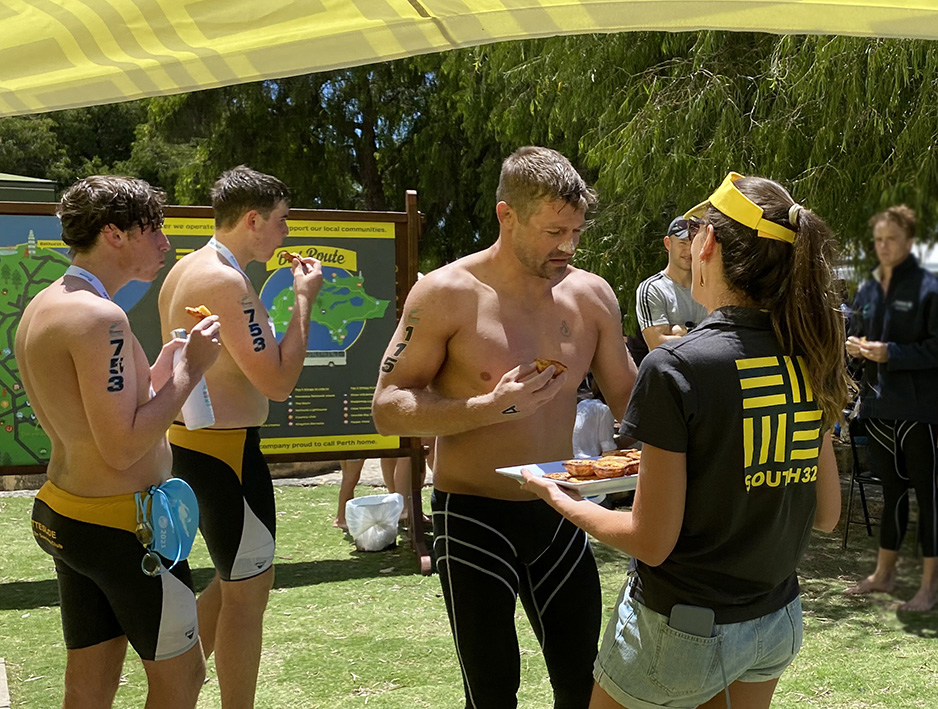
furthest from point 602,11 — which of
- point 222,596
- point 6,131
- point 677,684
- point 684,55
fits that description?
point 6,131

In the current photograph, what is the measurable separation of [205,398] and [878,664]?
11.8ft

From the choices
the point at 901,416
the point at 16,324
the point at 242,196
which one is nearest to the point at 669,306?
the point at 901,416

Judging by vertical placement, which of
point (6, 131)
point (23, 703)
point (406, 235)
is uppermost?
point (6, 131)

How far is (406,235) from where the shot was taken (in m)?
7.16

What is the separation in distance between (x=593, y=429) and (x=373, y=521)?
1.74 metres

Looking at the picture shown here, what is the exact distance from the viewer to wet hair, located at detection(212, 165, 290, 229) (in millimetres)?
3807

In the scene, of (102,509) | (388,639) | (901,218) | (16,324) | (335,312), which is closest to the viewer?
(901,218)

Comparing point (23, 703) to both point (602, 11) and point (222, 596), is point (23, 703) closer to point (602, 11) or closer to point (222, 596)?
point (222, 596)

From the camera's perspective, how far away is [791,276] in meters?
2.00

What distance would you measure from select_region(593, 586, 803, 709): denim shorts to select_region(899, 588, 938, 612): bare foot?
3.67 meters

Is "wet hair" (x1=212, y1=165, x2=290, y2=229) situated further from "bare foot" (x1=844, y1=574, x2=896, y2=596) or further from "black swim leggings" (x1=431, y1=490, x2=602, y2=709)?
"bare foot" (x1=844, y1=574, x2=896, y2=596)

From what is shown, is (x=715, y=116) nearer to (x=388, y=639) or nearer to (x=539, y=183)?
(x=388, y=639)

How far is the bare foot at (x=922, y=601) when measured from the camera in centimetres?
539

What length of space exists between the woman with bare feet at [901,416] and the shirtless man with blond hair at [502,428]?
1.86 metres
